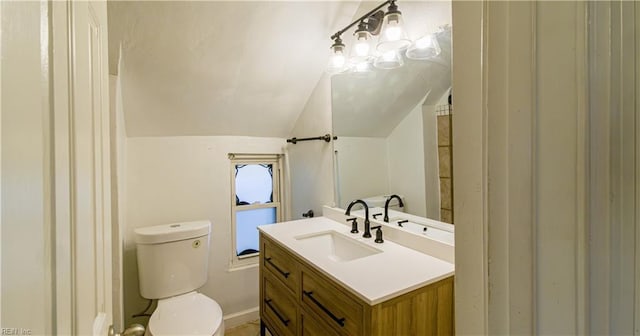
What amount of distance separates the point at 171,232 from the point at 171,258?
0.17 m

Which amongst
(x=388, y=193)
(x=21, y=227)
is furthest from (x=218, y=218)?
(x=21, y=227)

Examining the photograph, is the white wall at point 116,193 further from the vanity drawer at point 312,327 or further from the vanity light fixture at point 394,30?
the vanity light fixture at point 394,30

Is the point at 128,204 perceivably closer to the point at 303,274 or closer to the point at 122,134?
the point at 122,134

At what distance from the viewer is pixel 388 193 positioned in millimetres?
1675

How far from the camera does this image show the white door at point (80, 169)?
38 centimetres

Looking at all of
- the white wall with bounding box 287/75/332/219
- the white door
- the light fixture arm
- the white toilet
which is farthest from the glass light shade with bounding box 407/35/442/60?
the white toilet

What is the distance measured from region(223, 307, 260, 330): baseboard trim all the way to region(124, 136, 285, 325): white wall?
0.03 meters

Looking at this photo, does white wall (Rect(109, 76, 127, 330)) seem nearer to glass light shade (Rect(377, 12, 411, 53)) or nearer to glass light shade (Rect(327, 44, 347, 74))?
glass light shade (Rect(327, 44, 347, 74))

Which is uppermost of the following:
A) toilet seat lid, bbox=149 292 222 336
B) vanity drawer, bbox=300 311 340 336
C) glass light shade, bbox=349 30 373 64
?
glass light shade, bbox=349 30 373 64

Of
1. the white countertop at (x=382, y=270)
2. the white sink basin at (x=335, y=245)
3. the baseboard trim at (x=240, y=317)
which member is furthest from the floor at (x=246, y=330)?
the white countertop at (x=382, y=270)

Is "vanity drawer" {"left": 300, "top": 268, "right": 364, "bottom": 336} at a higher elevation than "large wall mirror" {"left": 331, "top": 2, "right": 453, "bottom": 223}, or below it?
below

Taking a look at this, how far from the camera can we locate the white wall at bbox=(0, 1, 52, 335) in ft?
0.84

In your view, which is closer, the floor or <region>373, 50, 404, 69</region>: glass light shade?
<region>373, 50, 404, 69</region>: glass light shade

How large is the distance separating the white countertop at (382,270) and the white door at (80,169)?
73 centimetres
